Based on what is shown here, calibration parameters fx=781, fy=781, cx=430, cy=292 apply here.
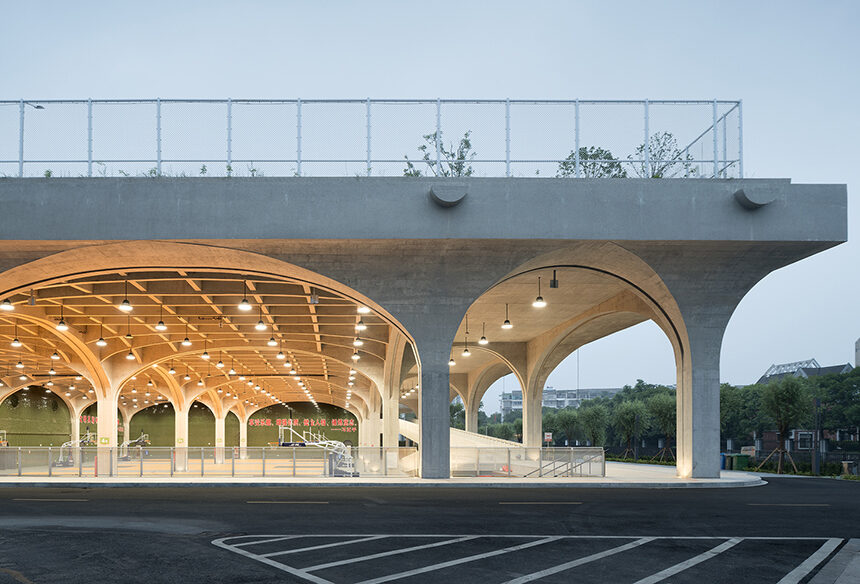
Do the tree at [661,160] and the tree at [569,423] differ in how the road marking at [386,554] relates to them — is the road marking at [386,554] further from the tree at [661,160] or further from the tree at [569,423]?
the tree at [569,423]

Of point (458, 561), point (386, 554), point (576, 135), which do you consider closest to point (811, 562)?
point (458, 561)

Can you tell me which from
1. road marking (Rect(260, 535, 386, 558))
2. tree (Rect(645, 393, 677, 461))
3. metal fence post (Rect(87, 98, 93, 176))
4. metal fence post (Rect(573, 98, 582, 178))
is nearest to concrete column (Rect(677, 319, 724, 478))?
metal fence post (Rect(573, 98, 582, 178))

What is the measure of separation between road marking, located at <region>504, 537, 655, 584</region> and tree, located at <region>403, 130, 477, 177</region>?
1437 centimetres

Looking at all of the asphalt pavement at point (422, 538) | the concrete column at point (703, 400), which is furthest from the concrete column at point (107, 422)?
the concrete column at point (703, 400)

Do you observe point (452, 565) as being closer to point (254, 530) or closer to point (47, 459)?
point (254, 530)

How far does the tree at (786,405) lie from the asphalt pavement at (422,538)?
58.9 ft

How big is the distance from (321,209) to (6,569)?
1482 cm

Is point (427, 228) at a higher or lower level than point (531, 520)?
higher

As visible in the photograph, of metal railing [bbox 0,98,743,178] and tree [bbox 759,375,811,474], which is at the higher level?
metal railing [bbox 0,98,743,178]

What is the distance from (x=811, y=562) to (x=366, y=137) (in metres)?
17.9

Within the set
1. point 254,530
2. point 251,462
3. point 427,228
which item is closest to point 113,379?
point 251,462

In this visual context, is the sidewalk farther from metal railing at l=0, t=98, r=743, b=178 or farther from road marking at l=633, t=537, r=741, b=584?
road marking at l=633, t=537, r=741, b=584

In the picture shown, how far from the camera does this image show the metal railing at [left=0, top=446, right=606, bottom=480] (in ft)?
91.7

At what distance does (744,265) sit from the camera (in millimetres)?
25844
